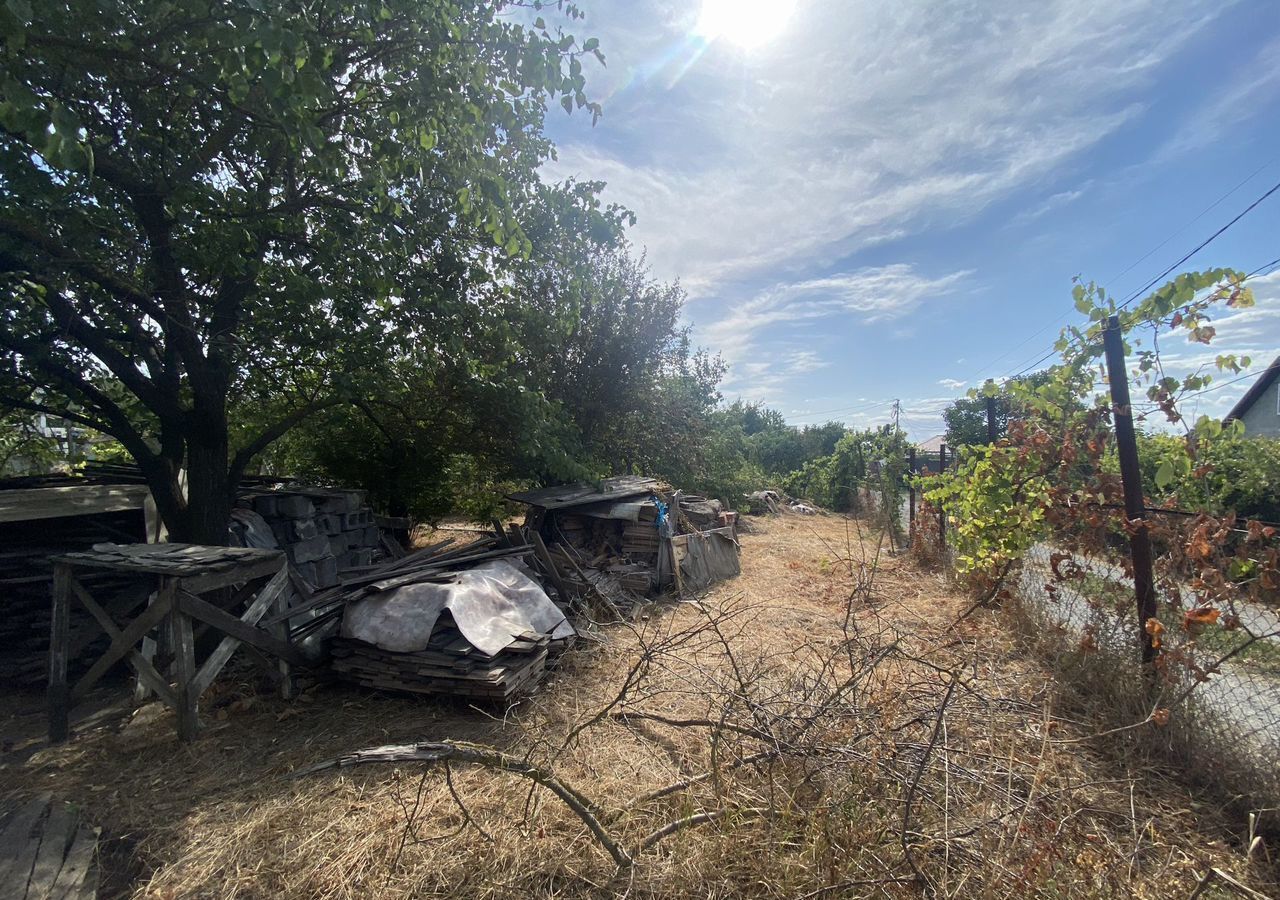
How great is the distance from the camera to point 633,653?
18.7ft

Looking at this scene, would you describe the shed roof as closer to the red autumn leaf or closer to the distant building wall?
the red autumn leaf

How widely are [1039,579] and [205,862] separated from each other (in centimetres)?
664

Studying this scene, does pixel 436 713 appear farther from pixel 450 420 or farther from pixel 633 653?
pixel 450 420

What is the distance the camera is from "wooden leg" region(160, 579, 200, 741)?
12.9 ft

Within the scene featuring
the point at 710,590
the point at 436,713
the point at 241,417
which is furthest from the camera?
the point at 710,590

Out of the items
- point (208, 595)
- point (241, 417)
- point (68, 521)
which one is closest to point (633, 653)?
point (208, 595)

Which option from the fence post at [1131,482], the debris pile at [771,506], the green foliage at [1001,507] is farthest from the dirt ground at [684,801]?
the debris pile at [771,506]

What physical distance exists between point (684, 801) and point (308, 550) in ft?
21.0

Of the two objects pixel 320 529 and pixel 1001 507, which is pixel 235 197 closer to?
pixel 320 529

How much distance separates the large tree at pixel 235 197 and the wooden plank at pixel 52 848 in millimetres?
3055

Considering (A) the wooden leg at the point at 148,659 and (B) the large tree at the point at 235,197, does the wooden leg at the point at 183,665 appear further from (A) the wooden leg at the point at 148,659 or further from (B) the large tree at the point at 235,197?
(B) the large tree at the point at 235,197

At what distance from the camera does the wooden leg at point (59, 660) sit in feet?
13.8

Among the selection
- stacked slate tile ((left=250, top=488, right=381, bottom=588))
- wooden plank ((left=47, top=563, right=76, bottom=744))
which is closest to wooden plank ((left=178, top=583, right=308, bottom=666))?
wooden plank ((left=47, top=563, right=76, bottom=744))

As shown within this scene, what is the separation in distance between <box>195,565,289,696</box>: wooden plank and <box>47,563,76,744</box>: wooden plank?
95cm
